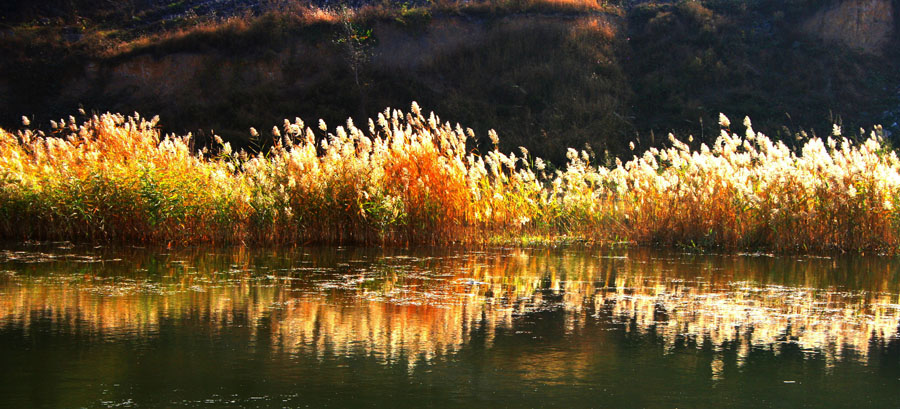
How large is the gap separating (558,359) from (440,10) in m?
29.4

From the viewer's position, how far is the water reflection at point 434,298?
5750mm

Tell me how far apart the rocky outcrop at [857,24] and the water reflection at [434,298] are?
22527 mm

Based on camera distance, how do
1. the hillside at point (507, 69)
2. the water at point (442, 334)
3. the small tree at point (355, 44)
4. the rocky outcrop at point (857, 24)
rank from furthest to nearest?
the rocky outcrop at point (857, 24) → the small tree at point (355, 44) → the hillside at point (507, 69) → the water at point (442, 334)

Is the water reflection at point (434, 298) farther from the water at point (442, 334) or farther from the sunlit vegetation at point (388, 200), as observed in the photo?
the sunlit vegetation at point (388, 200)

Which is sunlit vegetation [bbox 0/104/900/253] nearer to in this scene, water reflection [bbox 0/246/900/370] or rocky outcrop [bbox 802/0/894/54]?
water reflection [bbox 0/246/900/370]

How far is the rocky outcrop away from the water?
23.2 metres

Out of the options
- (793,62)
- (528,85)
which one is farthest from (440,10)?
(793,62)

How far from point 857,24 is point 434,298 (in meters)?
27.8

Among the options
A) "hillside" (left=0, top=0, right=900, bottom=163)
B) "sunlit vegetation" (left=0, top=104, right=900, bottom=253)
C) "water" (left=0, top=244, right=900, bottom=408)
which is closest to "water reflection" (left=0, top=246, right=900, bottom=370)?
"water" (left=0, top=244, right=900, bottom=408)

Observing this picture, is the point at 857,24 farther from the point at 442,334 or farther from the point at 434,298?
the point at 442,334

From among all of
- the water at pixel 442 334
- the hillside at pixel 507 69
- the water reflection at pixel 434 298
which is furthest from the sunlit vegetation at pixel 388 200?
the hillside at pixel 507 69

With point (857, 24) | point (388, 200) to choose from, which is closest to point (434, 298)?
point (388, 200)

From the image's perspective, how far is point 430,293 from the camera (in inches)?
296

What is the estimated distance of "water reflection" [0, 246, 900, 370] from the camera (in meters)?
5.75
